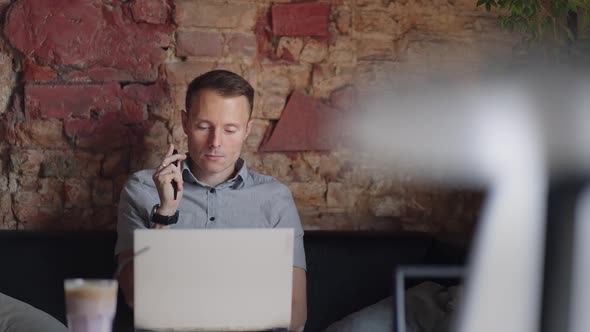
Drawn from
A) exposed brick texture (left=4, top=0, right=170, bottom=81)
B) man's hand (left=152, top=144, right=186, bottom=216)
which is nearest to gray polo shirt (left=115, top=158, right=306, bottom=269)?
man's hand (left=152, top=144, right=186, bottom=216)

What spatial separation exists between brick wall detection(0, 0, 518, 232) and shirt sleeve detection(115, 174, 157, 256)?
1.07 feet

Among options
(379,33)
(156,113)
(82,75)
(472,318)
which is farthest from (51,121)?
(472,318)

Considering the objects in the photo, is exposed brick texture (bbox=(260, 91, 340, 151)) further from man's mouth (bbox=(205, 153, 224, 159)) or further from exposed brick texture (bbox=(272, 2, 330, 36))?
man's mouth (bbox=(205, 153, 224, 159))

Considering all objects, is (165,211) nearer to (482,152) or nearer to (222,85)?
(222,85)

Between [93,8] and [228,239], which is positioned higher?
[93,8]

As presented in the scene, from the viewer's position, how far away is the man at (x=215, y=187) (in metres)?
2.21

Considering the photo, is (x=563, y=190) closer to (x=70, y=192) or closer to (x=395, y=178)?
(x=395, y=178)

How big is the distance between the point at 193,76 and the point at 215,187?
49 cm

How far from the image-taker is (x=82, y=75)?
2.56 m

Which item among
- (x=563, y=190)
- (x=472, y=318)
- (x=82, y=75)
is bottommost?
(x=472, y=318)

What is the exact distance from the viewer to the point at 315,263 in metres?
2.48

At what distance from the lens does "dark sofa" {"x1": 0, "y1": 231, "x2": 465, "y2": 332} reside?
2355 millimetres

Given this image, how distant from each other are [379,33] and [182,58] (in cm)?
76

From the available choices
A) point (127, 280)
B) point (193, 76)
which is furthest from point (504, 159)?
point (127, 280)
